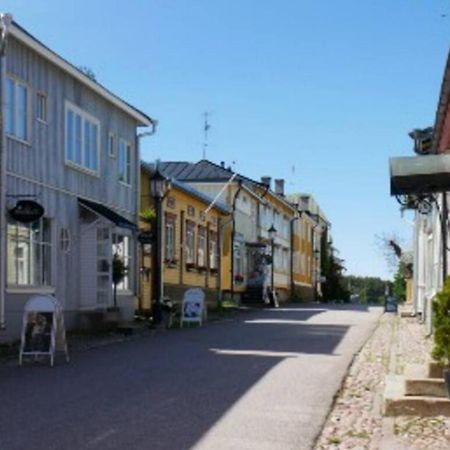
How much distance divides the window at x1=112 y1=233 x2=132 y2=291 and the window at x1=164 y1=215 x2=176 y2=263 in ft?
18.9

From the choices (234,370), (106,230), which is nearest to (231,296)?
(106,230)

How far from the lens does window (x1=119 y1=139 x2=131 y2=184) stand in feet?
77.5

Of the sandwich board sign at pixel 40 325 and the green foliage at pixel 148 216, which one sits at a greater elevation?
the green foliage at pixel 148 216

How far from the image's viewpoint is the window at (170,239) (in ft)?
98.0

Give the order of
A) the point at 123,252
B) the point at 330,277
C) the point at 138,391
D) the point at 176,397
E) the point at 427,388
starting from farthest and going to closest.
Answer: the point at 330,277 → the point at 123,252 → the point at 138,391 → the point at 176,397 → the point at 427,388

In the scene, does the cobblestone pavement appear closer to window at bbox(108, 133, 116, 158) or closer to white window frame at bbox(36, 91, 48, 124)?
white window frame at bbox(36, 91, 48, 124)

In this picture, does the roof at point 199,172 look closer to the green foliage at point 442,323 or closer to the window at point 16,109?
the window at point 16,109

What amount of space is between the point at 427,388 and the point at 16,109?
10909 millimetres

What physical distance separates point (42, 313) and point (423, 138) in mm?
11282

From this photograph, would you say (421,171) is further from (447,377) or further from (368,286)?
(368,286)

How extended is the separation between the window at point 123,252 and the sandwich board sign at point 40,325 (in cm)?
942

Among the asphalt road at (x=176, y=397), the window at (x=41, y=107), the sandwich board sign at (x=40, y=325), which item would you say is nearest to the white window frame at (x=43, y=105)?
the window at (x=41, y=107)

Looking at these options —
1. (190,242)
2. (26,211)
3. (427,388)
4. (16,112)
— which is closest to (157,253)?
(16,112)

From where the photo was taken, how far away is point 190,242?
3328cm
